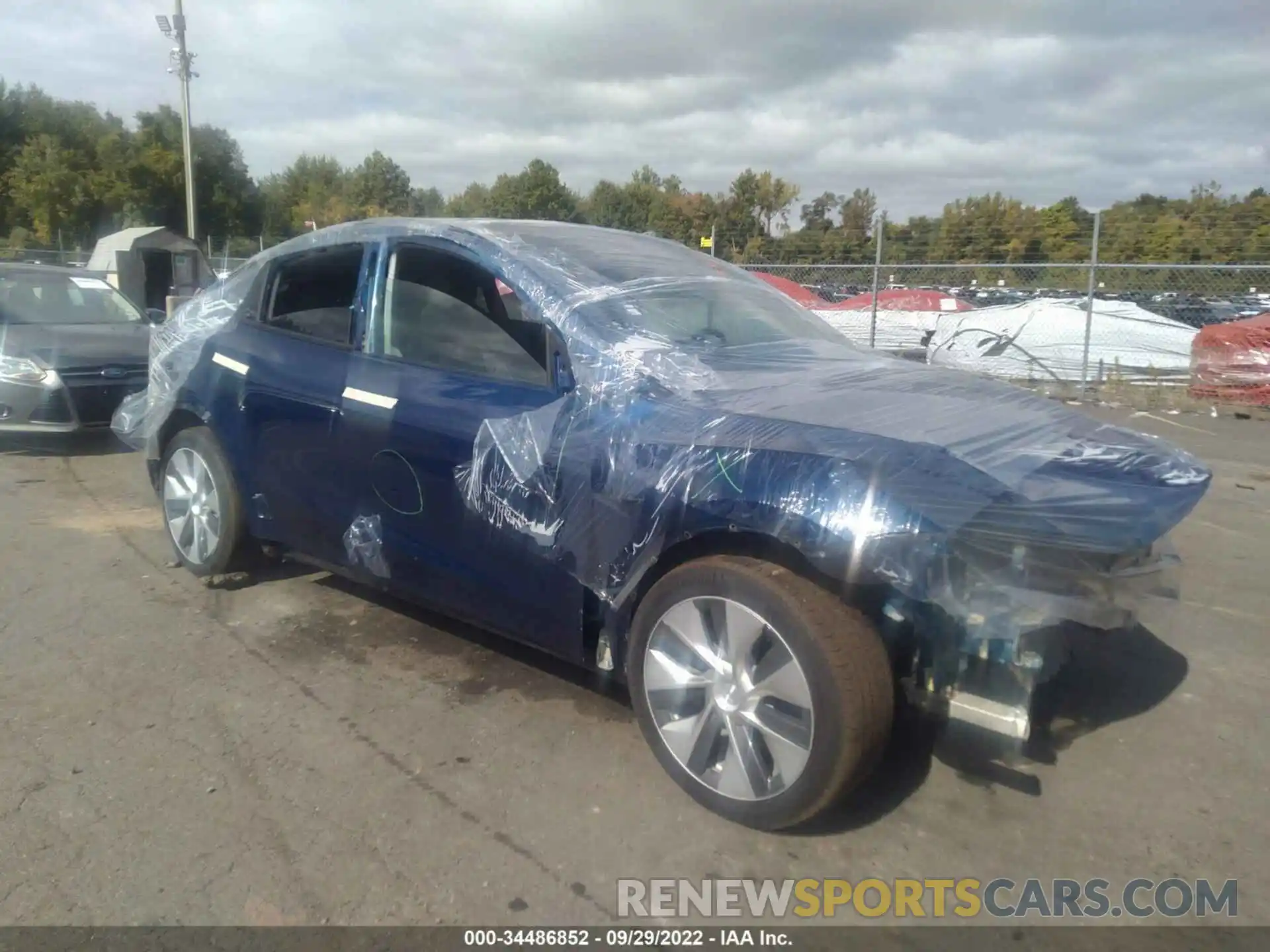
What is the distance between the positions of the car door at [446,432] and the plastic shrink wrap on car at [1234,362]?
1061 cm

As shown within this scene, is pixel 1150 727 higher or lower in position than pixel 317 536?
lower


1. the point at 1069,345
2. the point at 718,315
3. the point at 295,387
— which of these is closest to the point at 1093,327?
the point at 1069,345

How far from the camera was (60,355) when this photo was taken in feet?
26.2

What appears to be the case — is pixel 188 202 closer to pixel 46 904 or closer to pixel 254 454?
pixel 254 454

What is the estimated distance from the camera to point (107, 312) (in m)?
9.38

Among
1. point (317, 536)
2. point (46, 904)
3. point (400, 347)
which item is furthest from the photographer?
point (317, 536)

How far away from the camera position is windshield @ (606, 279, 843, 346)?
11.8ft

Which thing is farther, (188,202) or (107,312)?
(188,202)

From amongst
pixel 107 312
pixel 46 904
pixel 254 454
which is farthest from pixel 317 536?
pixel 107 312

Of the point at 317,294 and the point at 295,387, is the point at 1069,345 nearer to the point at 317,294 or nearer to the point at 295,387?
the point at 317,294

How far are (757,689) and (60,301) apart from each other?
8710mm

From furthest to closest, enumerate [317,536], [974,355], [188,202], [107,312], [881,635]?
[188,202]
[974,355]
[107,312]
[317,536]
[881,635]

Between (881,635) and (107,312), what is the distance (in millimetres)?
8824

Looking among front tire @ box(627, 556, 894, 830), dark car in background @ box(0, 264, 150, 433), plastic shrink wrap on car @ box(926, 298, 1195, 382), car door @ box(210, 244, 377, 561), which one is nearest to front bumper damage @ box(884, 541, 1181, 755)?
front tire @ box(627, 556, 894, 830)
